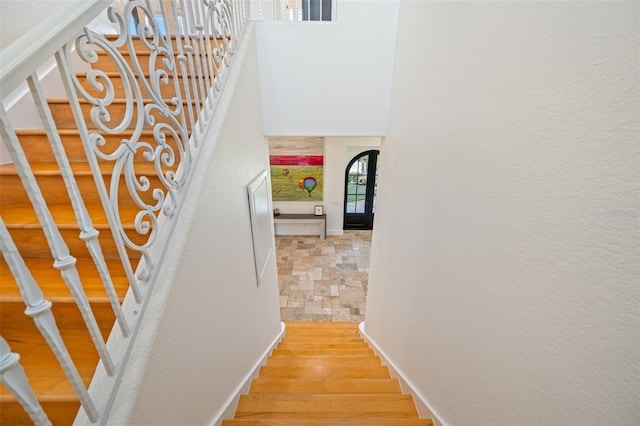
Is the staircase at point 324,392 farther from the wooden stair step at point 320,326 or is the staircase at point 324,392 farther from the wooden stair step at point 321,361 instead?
the wooden stair step at point 320,326

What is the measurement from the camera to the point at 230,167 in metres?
1.58

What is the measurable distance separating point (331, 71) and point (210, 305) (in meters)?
2.10

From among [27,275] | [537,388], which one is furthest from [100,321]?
[537,388]

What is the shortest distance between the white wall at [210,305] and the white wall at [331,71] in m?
0.22

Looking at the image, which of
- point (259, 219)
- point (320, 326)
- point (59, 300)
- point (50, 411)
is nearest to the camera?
point (50, 411)

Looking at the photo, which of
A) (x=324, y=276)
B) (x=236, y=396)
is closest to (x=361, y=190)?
(x=324, y=276)

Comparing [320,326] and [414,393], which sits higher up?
[414,393]

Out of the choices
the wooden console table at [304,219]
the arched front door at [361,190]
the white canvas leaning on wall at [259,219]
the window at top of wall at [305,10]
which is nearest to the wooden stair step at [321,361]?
the white canvas leaning on wall at [259,219]

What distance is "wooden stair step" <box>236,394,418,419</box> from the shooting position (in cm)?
165

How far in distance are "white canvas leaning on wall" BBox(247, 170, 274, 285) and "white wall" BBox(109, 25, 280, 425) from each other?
81 mm

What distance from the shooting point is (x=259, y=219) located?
87.0 inches

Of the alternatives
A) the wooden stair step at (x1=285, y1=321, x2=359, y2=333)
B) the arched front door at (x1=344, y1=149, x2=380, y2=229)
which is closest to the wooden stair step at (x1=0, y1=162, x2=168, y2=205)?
the wooden stair step at (x1=285, y1=321, x2=359, y2=333)

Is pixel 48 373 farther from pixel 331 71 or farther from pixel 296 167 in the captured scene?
pixel 296 167

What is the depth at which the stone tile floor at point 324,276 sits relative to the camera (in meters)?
4.75
